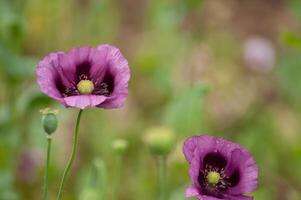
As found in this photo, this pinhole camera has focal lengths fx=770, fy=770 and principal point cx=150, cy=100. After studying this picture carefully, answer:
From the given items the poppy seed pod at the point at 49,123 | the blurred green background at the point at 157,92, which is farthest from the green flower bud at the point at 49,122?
the blurred green background at the point at 157,92

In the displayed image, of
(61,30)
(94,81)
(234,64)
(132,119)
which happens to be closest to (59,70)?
(94,81)

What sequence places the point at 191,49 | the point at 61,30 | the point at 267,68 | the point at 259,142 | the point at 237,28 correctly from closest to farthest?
the point at 259,142
the point at 191,49
the point at 61,30
the point at 267,68
the point at 237,28

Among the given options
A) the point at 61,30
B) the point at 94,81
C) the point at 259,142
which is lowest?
the point at 259,142

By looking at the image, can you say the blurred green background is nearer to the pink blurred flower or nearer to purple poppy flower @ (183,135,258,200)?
the pink blurred flower

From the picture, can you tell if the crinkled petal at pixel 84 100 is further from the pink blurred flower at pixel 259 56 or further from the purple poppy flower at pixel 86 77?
the pink blurred flower at pixel 259 56

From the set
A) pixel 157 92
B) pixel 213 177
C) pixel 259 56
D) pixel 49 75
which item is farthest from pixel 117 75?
pixel 259 56

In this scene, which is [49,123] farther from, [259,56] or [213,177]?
[259,56]

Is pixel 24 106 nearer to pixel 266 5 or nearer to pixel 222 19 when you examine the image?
pixel 222 19
